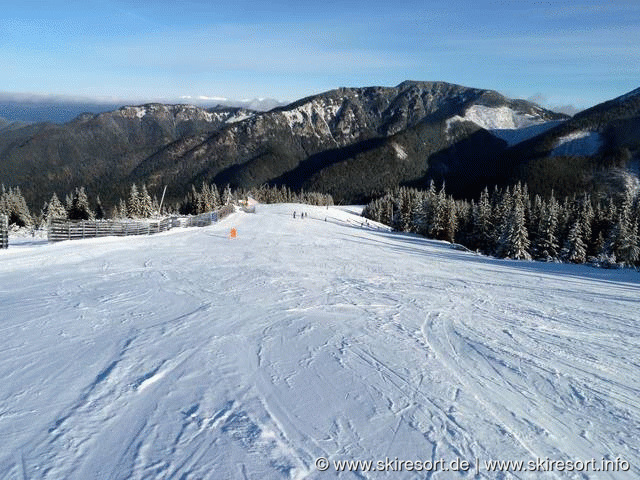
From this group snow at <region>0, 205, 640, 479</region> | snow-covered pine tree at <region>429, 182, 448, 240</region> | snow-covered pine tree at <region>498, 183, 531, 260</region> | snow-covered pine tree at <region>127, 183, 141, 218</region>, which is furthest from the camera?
snow-covered pine tree at <region>127, 183, 141, 218</region>

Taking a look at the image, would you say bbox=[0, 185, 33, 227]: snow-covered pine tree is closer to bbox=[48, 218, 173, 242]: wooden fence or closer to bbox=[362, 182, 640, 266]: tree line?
bbox=[48, 218, 173, 242]: wooden fence

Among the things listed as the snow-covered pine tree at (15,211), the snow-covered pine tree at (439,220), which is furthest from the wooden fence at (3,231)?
the snow-covered pine tree at (439,220)

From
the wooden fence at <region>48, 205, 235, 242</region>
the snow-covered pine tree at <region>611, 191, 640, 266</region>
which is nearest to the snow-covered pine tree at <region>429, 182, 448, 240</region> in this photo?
the snow-covered pine tree at <region>611, 191, 640, 266</region>

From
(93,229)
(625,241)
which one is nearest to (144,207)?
(93,229)

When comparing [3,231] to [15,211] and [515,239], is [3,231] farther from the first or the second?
[15,211]

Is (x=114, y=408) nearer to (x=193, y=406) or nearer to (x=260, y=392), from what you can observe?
(x=193, y=406)

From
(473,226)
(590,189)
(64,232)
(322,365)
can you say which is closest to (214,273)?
(322,365)

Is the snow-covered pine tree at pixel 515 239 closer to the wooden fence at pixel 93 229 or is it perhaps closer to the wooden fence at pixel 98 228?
the wooden fence at pixel 98 228
